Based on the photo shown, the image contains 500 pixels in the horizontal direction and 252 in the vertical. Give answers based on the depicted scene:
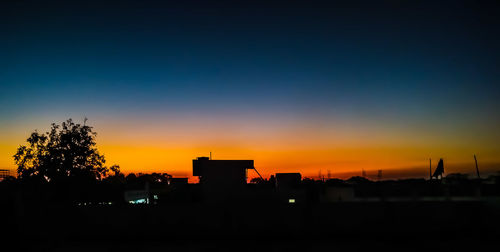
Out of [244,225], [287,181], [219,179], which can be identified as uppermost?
[219,179]

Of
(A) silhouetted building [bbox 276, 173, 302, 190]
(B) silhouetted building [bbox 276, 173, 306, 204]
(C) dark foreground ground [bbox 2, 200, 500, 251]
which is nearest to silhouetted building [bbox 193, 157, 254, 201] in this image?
(B) silhouetted building [bbox 276, 173, 306, 204]

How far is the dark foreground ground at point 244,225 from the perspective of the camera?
14102 millimetres

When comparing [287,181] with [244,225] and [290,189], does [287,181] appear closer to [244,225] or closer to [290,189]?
[290,189]

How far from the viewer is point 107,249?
44.5 ft

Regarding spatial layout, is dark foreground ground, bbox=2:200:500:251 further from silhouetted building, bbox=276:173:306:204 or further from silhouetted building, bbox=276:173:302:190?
silhouetted building, bbox=276:173:302:190

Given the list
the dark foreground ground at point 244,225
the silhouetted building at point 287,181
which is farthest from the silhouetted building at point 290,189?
the dark foreground ground at point 244,225

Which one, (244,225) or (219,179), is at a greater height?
A: (219,179)

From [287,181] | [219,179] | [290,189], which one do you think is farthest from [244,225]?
[287,181]

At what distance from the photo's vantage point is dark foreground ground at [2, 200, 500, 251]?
14.1m

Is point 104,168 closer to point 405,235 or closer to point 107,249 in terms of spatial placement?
point 107,249

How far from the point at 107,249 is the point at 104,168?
18.5m

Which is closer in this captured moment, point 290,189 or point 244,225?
point 244,225

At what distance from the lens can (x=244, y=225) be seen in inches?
601

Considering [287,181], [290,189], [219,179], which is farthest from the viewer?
[287,181]
